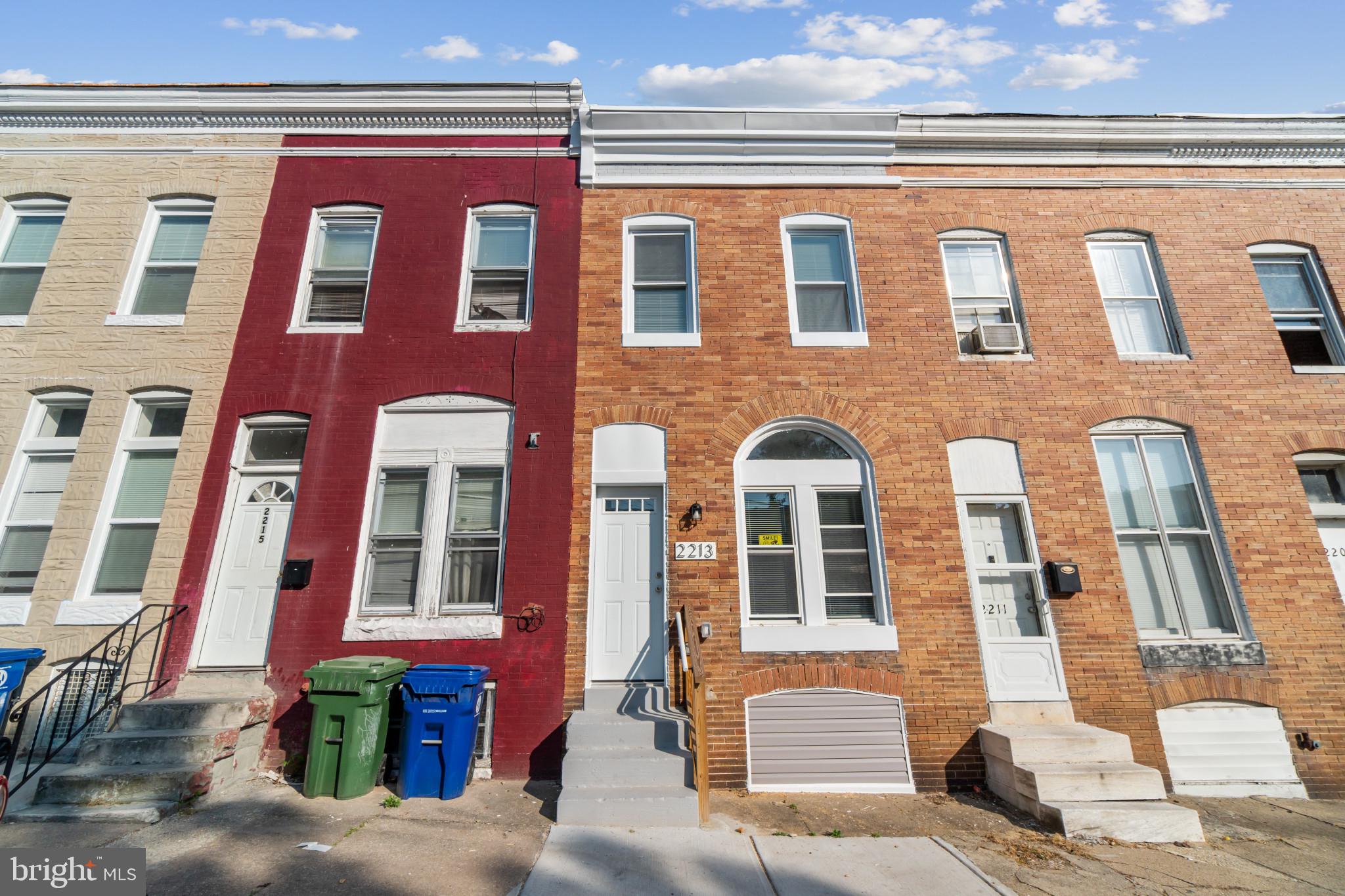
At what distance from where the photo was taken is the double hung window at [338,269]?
8000mm

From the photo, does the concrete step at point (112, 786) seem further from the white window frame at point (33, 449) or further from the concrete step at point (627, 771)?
the concrete step at point (627, 771)

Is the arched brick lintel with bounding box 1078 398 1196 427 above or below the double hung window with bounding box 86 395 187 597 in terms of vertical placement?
above

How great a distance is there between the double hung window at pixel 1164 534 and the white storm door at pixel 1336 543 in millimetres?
1444

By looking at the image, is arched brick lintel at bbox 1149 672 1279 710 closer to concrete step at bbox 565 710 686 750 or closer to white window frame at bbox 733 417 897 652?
white window frame at bbox 733 417 897 652

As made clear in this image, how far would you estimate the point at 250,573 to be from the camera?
694 centimetres

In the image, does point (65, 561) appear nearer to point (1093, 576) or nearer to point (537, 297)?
point (537, 297)

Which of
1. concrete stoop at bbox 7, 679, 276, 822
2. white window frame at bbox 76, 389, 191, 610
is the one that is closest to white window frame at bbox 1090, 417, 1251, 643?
concrete stoop at bbox 7, 679, 276, 822

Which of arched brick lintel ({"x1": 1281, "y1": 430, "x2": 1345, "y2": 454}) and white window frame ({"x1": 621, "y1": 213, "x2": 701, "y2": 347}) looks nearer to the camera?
arched brick lintel ({"x1": 1281, "y1": 430, "x2": 1345, "y2": 454})

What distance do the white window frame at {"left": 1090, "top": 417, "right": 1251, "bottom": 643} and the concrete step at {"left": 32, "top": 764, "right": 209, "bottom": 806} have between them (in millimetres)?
9963

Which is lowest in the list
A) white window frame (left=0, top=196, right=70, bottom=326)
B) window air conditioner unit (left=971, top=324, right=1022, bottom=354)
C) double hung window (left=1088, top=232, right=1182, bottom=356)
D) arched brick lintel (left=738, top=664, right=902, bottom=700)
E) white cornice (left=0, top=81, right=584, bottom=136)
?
arched brick lintel (left=738, top=664, right=902, bottom=700)

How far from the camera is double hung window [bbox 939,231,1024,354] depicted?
25.9 ft

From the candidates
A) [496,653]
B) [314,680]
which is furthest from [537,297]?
[314,680]

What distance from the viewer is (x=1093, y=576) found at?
22.9 feet

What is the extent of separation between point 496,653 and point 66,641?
15.4 feet
